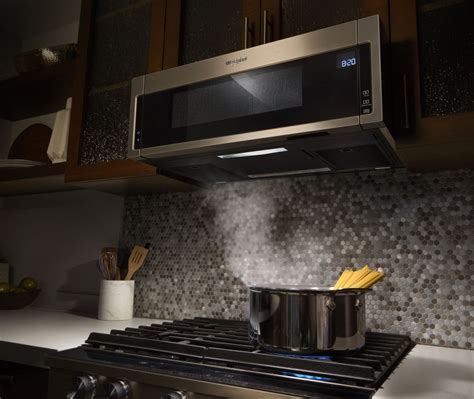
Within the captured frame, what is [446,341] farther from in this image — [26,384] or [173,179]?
[26,384]

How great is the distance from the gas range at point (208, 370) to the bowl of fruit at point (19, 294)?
1.10 metres

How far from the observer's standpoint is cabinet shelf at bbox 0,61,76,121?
1817mm

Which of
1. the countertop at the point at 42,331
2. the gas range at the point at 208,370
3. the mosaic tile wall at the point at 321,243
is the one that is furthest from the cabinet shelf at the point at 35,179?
the gas range at the point at 208,370

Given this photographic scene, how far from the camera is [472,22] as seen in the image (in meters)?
0.98

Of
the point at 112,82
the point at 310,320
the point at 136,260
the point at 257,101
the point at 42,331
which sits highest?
the point at 112,82

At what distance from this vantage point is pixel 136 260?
1.70 m

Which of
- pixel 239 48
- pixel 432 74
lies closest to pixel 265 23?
pixel 239 48

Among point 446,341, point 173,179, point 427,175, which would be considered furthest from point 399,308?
point 173,179

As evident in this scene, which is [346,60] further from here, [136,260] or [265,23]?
[136,260]

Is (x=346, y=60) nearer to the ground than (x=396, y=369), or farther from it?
farther from it

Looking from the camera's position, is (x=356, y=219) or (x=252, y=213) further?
(x=252, y=213)

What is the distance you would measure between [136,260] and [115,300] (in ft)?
0.56

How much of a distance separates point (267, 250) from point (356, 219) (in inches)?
12.9

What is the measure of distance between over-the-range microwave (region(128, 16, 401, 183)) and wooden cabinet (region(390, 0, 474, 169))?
3.2 inches
